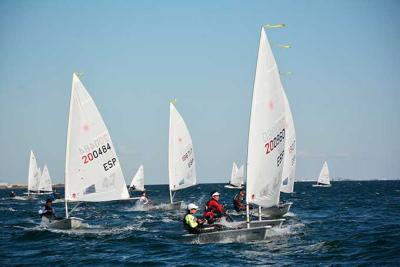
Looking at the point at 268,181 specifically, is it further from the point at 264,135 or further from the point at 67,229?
the point at 67,229

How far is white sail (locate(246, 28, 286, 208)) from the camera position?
21.9 m

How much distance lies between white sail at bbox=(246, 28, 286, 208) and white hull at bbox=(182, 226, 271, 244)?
1544 millimetres

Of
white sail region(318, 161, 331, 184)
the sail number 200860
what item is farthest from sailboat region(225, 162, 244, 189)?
the sail number 200860

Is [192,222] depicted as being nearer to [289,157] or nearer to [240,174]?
[289,157]

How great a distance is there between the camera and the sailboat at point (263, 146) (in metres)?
21.5

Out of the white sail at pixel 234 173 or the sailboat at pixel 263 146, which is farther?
the white sail at pixel 234 173

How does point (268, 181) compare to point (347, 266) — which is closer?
point (347, 266)

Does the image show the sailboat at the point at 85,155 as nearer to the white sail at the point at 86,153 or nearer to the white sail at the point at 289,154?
the white sail at the point at 86,153

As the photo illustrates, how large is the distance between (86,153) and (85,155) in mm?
99

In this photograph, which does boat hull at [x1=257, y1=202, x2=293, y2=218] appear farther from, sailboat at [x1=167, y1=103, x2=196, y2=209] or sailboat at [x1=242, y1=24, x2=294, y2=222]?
sailboat at [x1=167, y1=103, x2=196, y2=209]

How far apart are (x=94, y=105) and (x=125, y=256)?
29.6 ft

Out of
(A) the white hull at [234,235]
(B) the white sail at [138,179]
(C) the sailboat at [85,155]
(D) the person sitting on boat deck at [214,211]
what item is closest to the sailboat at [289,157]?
(C) the sailboat at [85,155]

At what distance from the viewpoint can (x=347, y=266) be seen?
58.3 ft

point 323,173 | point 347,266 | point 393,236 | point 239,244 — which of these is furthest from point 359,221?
point 323,173
